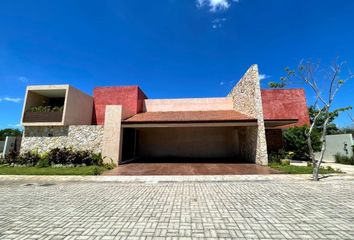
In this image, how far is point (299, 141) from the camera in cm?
1288

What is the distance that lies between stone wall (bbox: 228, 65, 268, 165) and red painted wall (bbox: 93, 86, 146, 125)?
9.45 meters

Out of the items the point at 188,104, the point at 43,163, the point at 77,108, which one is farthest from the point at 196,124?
the point at 43,163

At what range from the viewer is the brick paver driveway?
3.11 m

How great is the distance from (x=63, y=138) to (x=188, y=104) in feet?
36.4

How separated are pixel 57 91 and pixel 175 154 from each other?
11.4m

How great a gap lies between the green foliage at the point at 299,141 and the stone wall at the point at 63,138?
14651mm

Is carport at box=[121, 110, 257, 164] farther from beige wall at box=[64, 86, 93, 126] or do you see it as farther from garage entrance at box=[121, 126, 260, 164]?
beige wall at box=[64, 86, 93, 126]

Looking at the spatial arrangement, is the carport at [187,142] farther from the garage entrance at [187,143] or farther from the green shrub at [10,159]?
the green shrub at [10,159]

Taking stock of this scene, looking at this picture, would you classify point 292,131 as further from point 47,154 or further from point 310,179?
point 47,154

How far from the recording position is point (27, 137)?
12.9 meters

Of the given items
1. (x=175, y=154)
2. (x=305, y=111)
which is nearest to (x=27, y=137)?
(x=175, y=154)

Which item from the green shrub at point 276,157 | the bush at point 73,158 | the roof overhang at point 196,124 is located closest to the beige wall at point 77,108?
the bush at point 73,158

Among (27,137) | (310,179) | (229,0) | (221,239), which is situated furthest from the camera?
(27,137)

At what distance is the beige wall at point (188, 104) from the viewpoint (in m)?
16.7
